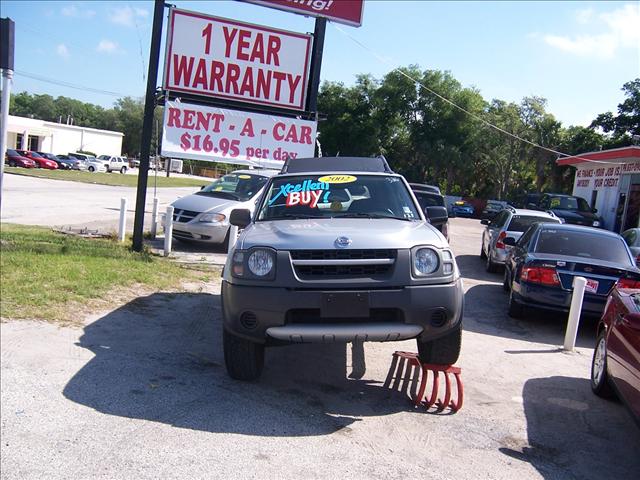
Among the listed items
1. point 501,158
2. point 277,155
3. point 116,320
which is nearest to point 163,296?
point 116,320

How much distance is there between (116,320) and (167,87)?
17.3 feet

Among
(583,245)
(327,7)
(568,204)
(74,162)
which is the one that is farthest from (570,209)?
(74,162)

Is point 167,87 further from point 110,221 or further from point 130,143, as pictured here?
point 130,143

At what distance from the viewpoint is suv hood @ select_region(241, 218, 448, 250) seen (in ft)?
15.2

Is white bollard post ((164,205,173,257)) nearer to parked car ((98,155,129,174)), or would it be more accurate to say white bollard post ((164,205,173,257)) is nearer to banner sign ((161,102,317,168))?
banner sign ((161,102,317,168))

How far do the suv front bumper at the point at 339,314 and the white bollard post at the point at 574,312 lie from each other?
300 cm

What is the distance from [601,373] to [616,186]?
87.0ft

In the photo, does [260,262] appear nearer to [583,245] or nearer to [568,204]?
[583,245]

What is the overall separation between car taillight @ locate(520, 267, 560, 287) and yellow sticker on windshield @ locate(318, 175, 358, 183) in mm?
3172

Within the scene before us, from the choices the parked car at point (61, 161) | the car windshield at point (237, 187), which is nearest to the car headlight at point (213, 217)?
the car windshield at point (237, 187)

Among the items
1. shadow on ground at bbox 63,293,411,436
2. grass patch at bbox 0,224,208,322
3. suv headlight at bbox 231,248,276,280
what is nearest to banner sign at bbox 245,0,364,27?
grass patch at bbox 0,224,208,322

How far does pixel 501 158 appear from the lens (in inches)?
2210

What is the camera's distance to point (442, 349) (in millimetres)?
4996

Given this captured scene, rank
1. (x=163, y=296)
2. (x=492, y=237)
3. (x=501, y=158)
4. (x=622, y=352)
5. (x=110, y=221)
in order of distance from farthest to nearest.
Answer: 1. (x=501, y=158)
2. (x=110, y=221)
3. (x=492, y=237)
4. (x=163, y=296)
5. (x=622, y=352)
